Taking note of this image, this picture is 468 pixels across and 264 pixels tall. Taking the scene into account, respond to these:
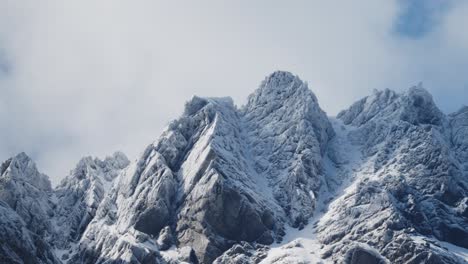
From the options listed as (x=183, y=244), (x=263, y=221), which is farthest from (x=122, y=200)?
(x=263, y=221)

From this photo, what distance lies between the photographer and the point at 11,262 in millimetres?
113250

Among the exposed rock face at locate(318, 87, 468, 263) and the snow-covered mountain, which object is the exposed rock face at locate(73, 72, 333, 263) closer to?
the snow-covered mountain

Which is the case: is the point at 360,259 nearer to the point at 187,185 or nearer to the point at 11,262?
the point at 187,185

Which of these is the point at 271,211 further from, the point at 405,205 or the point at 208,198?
the point at 405,205

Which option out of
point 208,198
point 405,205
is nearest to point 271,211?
point 208,198

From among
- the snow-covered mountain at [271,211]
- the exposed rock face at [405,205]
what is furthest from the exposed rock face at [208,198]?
the exposed rock face at [405,205]

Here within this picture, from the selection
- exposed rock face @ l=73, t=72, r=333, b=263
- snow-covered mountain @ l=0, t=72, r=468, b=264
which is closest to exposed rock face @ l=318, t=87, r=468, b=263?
snow-covered mountain @ l=0, t=72, r=468, b=264

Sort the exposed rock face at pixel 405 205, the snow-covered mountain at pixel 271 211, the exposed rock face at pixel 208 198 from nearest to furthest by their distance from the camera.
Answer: the exposed rock face at pixel 405 205 → the snow-covered mountain at pixel 271 211 → the exposed rock face at pixel 208 198

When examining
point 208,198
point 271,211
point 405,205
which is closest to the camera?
point 405,205

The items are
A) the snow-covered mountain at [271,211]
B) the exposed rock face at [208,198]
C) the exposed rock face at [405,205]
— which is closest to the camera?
the exposed rock face at [405,205]

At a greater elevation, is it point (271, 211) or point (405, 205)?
point (271, 211)

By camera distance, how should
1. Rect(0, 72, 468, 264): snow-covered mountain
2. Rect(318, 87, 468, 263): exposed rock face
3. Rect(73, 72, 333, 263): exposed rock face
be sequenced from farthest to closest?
Rect(73, 72, 333, 263): exposed rock face < Rect(0, 72, 468, 264): snow-covered mountain < Rect(318, 87, 468, 263): exposed rock face

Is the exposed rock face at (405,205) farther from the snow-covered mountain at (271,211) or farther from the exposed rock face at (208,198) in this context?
the exposed rock face at (208,198)

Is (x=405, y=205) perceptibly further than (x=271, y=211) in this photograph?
No
